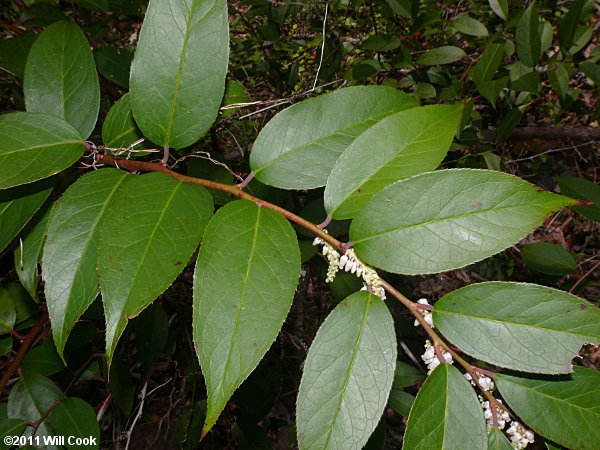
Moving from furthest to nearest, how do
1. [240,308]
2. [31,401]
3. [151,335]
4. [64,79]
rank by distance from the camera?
[151,335] → [31,401] → [64,79] → [240,308]

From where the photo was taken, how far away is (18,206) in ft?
2.70

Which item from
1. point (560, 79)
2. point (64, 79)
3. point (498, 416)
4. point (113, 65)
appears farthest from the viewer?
point (560, 79)

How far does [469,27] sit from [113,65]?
5.17ft

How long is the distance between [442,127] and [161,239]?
499mm

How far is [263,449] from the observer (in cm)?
177

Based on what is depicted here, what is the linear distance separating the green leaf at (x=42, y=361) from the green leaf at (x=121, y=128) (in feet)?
2.83

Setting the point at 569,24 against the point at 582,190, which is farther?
the point at 569,24

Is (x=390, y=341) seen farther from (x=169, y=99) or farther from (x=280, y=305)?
(x=169, y=99)

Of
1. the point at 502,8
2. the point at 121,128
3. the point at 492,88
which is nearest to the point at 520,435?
the point at 121,128

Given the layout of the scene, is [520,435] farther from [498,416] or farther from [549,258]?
[549,258]

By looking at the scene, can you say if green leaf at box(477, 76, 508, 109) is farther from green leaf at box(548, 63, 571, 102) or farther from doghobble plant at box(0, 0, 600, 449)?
doghobble plant at box(0, 0, 600, 449)

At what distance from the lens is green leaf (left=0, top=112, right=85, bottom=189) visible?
680 millimetres

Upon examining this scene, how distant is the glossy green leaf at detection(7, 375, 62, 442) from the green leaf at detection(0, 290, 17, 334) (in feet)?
0.63

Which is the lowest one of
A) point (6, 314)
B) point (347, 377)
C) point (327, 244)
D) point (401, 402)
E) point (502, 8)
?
point (401, 402)
